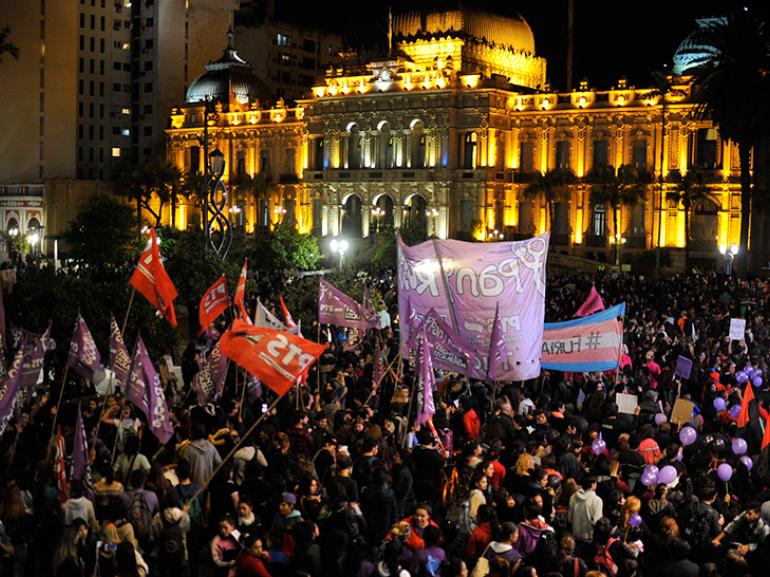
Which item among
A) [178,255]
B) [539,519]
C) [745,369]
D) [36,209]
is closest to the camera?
[539,519]

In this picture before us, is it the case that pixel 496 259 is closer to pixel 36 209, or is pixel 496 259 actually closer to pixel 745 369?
pixel 745 369

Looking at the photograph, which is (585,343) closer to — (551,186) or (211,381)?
(211,381)

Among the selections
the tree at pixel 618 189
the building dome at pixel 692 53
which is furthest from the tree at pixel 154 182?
the building dome at pixel 692 53

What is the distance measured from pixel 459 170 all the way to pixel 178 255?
1557 inches

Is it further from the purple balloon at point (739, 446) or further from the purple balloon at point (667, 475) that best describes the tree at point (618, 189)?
the purple balloon at point (667, 475)

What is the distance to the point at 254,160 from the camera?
80938 millimetres

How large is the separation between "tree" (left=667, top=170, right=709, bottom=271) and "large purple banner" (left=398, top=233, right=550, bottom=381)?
138ft

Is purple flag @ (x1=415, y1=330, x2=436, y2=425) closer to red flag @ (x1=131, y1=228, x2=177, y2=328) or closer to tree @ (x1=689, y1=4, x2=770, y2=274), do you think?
red flag @ (x1=131, y1=228, x2=177, y2=328)

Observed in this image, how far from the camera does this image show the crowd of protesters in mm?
10680

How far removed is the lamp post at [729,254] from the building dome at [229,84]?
38.2m

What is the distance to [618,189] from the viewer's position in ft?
200

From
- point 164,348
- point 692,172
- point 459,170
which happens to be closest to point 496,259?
point 164,348

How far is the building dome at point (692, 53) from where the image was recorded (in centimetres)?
6133

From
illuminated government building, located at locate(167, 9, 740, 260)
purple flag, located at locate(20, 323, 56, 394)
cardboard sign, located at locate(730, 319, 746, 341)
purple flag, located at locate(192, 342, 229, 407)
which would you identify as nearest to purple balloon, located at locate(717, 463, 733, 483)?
purple flag, located at locate(192, 342, 229, 407)
